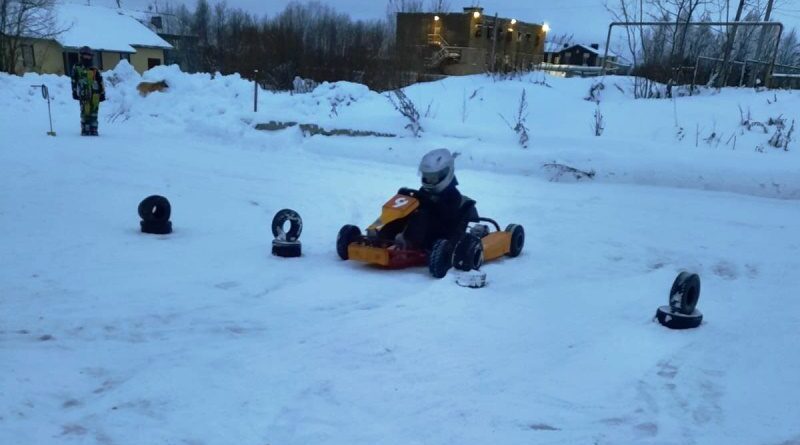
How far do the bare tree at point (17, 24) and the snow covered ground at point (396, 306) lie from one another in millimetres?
28423

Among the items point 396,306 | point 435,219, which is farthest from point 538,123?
point 396,306

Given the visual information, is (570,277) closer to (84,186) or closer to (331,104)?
(84,186)

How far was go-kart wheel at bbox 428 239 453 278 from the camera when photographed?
573 centimetres

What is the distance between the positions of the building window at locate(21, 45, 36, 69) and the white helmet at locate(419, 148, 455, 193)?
140 feet

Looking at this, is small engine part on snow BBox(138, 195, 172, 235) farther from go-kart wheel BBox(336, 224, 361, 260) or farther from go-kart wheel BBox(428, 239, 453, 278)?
go-kart wheel BBox(428, 239, 453, 278)

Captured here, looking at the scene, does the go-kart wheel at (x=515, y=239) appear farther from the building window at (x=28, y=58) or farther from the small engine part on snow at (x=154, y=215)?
the building window at (x=28, y=58)

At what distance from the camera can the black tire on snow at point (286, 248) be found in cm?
632

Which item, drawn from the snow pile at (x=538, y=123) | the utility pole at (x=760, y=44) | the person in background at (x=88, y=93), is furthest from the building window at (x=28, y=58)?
the utility pole at (x=760, y=44)

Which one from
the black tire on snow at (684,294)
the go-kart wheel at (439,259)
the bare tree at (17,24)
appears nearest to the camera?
the black tire on snow at (684,294)

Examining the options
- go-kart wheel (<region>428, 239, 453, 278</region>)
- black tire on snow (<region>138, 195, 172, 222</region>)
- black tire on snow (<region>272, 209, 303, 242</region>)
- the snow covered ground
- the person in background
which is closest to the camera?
the snow covered ground

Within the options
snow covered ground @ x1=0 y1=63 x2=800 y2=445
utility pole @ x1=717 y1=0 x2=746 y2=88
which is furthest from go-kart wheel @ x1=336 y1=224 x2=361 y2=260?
utility pole @ x1=717 y1=0 x2=746 y2=88

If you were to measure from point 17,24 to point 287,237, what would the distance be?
36808 mm

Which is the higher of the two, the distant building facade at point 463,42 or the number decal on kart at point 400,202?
the distant building facade at point 463,42

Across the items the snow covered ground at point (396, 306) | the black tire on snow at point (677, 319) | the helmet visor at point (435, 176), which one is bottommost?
the snow covered ground at point (396, 306)
